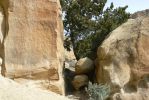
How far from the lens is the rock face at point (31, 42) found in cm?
1472

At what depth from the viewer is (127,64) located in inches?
605

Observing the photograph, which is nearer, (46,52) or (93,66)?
(46,52)

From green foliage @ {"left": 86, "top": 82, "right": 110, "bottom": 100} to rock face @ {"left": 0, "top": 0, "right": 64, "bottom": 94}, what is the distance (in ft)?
3.27

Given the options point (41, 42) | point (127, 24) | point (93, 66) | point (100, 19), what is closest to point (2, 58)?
point (41, 42)

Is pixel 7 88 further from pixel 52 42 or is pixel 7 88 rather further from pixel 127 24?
pixel 127 24

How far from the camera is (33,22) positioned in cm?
1507

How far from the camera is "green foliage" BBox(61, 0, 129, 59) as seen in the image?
1839cm

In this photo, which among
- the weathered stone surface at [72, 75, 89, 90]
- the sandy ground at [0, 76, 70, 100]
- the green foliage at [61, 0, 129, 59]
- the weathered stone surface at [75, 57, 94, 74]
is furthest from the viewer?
the green foliage at [61, 0, 129, 59]

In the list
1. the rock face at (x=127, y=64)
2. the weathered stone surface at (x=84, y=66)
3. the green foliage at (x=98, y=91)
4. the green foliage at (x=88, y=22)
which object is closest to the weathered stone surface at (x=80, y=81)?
the weathered stone surface at (x=84, y=66)

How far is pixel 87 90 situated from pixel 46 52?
75.5 inches

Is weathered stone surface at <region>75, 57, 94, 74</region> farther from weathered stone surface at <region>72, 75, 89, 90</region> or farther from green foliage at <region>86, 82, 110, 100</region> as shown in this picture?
green foliage at <region>86, 82, 110, 100</region>

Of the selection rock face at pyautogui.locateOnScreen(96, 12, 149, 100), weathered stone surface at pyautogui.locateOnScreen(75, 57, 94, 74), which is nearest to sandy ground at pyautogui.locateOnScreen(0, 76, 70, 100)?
rock face at pyautogui.locateOnScreen(96, 12, 149, 100)

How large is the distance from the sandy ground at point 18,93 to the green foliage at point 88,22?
197 inches

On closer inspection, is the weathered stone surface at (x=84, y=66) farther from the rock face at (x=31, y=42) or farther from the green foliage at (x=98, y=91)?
the green foliage at (x=98, y=91)
